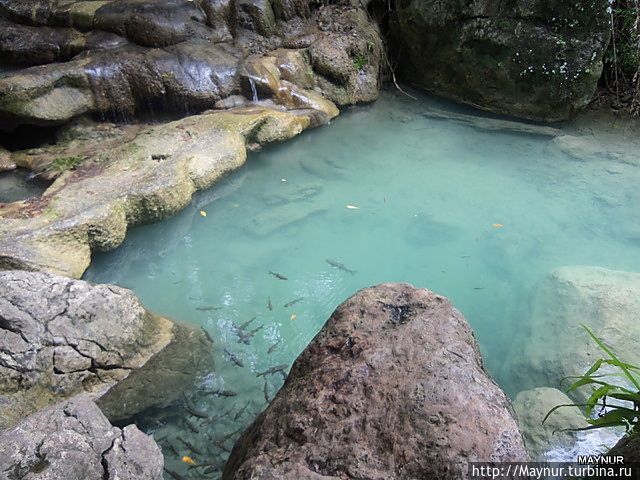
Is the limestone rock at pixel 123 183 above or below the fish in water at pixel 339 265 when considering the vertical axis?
above

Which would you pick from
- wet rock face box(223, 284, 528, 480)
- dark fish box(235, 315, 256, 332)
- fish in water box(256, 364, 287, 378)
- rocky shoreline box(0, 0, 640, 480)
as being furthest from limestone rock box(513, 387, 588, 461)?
dark fish box(235, 315, 256, 332)

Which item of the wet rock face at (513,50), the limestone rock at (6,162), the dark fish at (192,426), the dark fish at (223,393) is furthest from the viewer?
the wet rock face at (513,50)

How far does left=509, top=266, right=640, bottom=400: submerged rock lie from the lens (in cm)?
355

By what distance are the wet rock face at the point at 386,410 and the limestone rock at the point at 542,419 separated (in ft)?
3.15

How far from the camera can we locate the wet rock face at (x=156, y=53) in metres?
6.47

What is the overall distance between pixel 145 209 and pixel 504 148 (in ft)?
15.1

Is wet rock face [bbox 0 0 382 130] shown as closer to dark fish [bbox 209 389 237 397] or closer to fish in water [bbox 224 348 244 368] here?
fish in water [bbox 224 348 244 368]

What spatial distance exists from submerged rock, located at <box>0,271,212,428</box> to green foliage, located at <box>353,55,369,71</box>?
5517 millimetres

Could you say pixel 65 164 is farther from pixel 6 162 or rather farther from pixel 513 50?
pixel 513 50

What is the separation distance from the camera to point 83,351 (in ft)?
11.2

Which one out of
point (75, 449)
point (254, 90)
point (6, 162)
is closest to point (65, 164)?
point (6, 162)

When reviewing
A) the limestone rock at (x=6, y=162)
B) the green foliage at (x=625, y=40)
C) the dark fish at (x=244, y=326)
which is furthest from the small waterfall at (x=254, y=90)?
the green foliage at (x=625, y=40)

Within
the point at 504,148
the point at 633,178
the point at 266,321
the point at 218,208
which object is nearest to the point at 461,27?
the point at 504,148

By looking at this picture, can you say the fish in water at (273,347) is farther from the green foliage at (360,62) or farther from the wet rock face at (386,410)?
the green foliage at (360,62)
